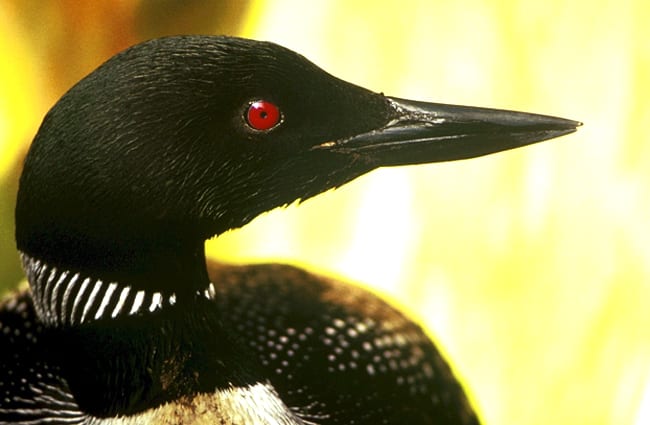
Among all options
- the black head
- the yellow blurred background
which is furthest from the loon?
the yellow blurred background

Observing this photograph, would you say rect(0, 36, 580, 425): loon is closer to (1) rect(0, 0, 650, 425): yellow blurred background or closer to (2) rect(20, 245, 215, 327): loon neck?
(2) rect(20, 245, 215, 327): loon neck

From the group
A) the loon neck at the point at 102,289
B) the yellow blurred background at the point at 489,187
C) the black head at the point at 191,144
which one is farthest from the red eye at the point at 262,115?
the yellow blurred background at the point at 489,187

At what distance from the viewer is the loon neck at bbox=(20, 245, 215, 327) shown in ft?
2.12

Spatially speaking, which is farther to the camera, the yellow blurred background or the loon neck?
the yellow blurred background

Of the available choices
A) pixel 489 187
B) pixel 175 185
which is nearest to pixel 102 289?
pixel 175 185

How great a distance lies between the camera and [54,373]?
803mm

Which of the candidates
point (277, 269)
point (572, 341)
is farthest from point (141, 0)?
point (572, 341)

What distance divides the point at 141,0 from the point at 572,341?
563 millimetres

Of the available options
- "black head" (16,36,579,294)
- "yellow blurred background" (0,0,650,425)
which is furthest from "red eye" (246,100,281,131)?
"yellow blurred background" (0,0,650,425)

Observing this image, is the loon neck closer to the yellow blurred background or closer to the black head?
the black head

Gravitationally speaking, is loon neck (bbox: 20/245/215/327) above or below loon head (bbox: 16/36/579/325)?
below

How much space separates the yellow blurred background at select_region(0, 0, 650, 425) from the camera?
3.18 feet

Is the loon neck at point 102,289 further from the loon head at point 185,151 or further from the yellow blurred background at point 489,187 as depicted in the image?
the yellow blurred background at point 489,187

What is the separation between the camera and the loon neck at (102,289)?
2.12ft
